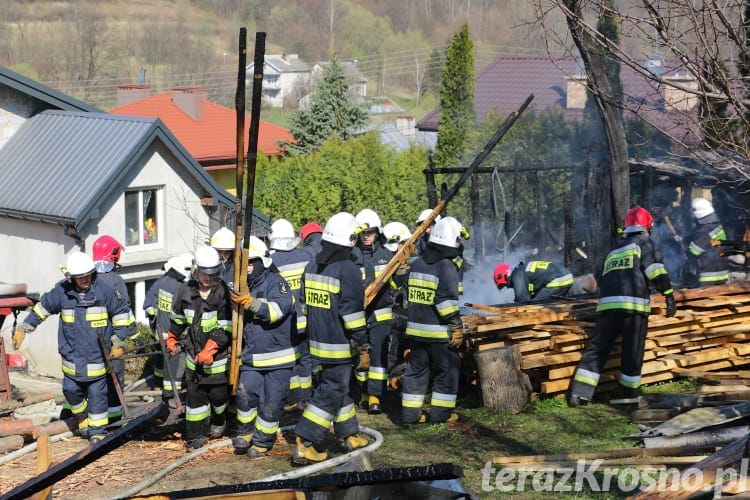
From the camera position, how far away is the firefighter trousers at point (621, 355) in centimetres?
959

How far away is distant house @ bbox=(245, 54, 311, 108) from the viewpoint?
228ft

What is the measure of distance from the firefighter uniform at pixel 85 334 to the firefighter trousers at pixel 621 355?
476cm

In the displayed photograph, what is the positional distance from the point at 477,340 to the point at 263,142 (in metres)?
31.0

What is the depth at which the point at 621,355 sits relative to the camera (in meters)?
9.76

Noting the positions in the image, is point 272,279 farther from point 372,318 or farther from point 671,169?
point 671,169

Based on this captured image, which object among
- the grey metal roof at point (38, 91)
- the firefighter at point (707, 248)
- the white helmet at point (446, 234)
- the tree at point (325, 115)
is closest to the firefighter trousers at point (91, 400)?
the white helmet at point (446, 234)

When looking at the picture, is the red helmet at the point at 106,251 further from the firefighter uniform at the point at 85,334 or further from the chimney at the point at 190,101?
the chimney at the point at 190,101

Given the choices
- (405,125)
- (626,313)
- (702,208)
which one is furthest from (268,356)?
(405,125)

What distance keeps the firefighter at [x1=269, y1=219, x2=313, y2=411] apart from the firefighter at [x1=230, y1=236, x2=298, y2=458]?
1040 millimetres

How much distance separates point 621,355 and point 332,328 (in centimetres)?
321

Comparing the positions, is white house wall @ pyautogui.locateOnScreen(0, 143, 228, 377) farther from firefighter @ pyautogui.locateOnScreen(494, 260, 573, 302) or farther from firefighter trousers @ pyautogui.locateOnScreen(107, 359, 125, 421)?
firefighter @ pyautogui.locateOnScreen(494, 260, 573, 302)

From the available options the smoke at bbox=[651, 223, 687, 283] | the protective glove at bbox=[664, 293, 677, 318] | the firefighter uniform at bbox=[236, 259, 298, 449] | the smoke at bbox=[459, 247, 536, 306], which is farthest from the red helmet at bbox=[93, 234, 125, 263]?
the smoke at bbox=[651, 223, 687, 283]

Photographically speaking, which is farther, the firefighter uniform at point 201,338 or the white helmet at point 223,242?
the white helmet at point 223,242

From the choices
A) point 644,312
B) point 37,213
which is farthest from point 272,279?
point 37,213
